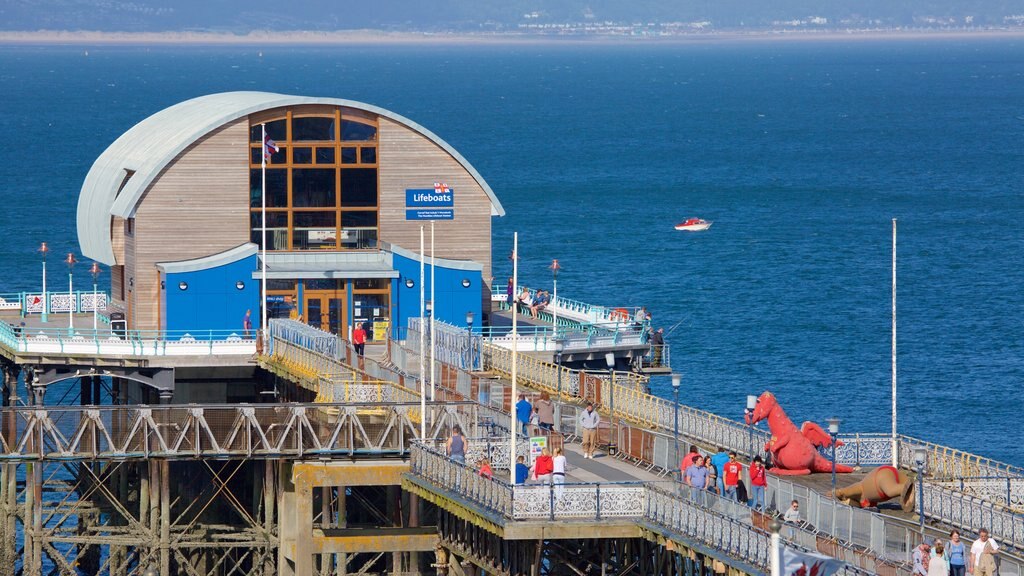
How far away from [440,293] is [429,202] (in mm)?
3335

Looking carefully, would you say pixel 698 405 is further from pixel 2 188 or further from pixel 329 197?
pixel 2 188

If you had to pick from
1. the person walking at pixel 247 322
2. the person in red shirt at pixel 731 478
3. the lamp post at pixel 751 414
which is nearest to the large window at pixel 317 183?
the person walking at pixel 247 322

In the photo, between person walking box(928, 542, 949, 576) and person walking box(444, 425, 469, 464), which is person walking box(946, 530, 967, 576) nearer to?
person walking box(928, 542, 949, 576)

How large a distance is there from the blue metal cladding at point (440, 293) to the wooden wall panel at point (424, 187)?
1399 millimetres

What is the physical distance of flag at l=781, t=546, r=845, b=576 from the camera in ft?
117

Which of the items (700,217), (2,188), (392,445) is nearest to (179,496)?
(392,445)

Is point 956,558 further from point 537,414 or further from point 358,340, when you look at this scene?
point 358,340

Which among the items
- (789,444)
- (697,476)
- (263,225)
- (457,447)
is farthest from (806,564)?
(263,225)

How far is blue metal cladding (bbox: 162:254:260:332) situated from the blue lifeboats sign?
20.0 ft

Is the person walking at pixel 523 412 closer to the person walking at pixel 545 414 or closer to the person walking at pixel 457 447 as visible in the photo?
the person walking at pixel 545 414

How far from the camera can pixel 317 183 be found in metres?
77.9

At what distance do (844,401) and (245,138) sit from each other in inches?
1155

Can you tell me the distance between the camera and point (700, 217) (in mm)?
171125

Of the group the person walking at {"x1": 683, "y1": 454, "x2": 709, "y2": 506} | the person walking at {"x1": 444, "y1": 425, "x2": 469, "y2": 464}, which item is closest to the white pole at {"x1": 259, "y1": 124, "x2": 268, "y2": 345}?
the person walking at {"x1": 444, "y1": 425, "x2": 469, "y2": 464}
